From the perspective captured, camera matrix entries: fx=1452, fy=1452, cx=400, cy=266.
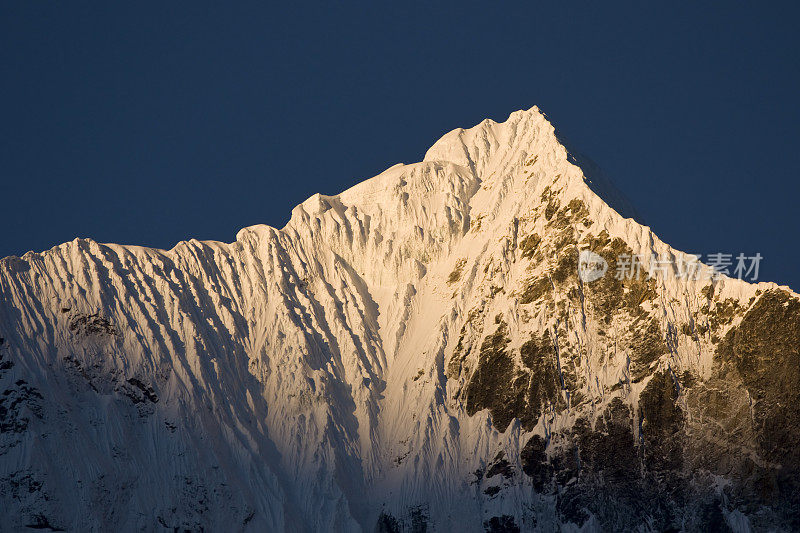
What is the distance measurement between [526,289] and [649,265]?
1342cm

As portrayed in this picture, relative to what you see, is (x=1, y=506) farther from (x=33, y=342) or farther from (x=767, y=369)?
(x=767, y=369)

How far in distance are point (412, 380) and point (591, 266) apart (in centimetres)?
2288

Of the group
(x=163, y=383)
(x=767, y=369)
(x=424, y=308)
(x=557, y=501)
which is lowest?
(x=557, y=501)

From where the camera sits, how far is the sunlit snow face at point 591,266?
151 metres

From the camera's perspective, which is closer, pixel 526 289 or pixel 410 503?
pixel 410 503

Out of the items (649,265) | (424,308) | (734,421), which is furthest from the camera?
(424,308)

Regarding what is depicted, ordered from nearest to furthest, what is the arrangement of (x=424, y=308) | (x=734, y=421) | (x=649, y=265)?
(x=734, y=421) < (x=649, y=265) < (x=424, y=308)

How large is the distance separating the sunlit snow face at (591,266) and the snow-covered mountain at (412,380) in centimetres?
56

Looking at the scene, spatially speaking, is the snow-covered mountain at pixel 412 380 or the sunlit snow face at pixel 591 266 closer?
the snow-covered mountain at pixel 412 380

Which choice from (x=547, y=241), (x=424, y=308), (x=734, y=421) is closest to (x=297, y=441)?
(x=424, y=308)

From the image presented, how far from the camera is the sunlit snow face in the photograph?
495 feet

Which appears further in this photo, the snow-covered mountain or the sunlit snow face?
the sunlit snow face

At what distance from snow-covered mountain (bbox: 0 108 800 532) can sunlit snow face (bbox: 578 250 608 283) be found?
1.84 ft

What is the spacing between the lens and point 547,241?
156375 mm
